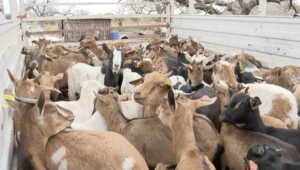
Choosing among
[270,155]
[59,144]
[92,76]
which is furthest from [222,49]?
[59,144]

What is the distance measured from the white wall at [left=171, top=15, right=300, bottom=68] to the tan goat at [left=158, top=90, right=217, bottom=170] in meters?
3.27

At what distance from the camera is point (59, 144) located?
9.30ft

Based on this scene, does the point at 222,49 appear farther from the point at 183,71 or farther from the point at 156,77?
the point at 156,77

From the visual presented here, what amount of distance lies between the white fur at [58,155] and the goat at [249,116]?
1990 millimetres

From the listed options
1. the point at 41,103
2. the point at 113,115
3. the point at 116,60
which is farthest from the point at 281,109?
the point at 41,103

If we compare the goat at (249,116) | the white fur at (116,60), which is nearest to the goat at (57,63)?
the white fur at (116,60)

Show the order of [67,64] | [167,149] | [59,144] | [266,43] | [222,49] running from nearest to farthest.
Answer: [59,144] < [167,149] < [266,43] < [67,64] < [222,49]

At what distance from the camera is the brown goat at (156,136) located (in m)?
3.70

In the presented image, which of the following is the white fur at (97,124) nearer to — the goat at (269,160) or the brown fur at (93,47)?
the goat at (269,160)

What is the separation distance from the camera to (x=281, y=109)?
448 cm

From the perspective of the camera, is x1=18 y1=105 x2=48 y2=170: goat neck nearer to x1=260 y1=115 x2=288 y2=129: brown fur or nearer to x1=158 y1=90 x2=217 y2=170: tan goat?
x1=158 y1=90 x2=217 y2=170: tan goat

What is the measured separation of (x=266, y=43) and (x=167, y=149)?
3994mm

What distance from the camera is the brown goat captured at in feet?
12.1

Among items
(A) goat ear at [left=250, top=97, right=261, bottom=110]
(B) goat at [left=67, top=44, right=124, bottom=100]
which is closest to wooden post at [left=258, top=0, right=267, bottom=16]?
(B) goat at [left=67, top=44, right=124, bottom=100]
